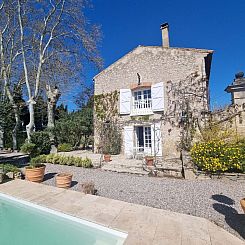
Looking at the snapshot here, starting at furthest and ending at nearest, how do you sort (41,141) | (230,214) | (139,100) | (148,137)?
A: (41,141)
(139,100)
(148,137)
(230,214)

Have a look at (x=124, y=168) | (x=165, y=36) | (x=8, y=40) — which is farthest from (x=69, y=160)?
(x=8, y=40)

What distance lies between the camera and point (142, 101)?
12680mm

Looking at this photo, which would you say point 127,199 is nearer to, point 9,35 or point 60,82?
point 60,82

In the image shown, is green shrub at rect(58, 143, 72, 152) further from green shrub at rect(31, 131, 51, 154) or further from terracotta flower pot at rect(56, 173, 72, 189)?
terracotta flower pot at rect(56, 173, 72, 189)

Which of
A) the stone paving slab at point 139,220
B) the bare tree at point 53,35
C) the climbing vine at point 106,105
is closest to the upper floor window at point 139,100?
the climbing vine at point 106,105

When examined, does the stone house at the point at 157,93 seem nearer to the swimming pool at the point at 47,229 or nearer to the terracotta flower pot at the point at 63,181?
the terracotta flower pot at the point at 63,181

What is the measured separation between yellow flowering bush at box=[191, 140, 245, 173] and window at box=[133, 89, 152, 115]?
545 centimetres

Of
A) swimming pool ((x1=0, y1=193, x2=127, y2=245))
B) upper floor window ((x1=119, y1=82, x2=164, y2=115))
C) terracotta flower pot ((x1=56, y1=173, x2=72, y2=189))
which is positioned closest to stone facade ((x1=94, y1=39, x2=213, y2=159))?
upper floor window ((x1=119, y1=82, x2=164, y2=115))

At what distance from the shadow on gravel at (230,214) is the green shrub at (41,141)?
1221cm

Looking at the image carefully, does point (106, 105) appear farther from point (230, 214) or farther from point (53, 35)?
point (230, 214)

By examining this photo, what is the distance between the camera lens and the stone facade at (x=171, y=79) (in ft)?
35.1

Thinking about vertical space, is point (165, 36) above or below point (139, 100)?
above

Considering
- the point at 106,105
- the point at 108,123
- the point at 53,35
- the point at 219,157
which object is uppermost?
the point at 53,35

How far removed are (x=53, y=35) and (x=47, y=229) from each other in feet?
45.3
